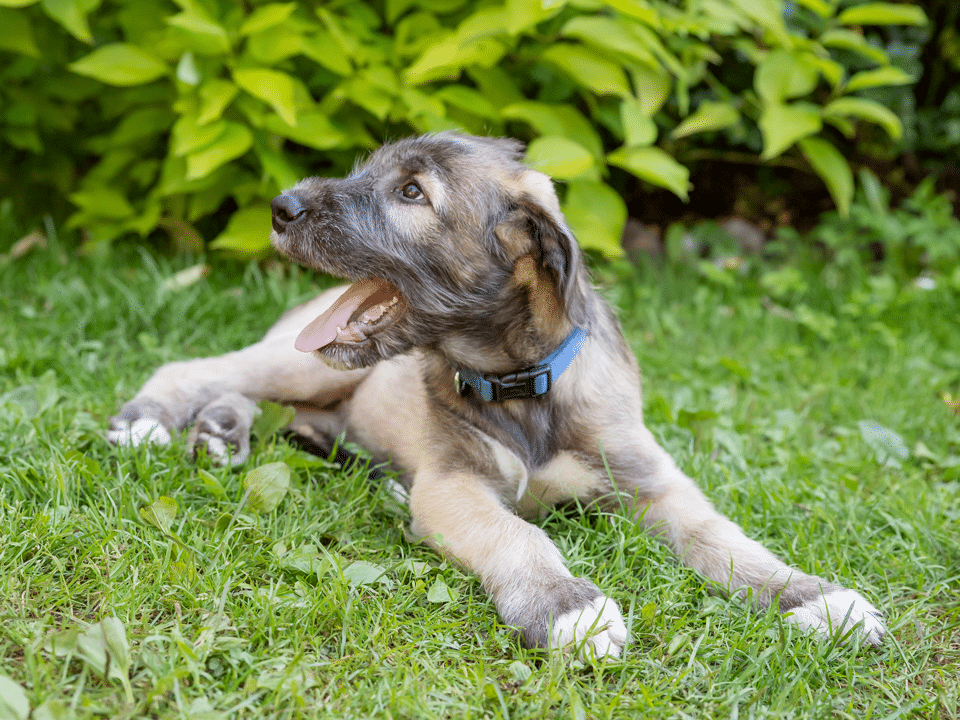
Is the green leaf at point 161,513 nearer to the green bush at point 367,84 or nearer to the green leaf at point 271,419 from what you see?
the green leaf at point 271,419

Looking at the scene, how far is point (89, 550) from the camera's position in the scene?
91.6 inches

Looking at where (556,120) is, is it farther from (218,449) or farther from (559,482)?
(218,449)

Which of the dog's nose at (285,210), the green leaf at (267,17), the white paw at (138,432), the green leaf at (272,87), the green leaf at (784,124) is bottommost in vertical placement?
the white paw at (138,432)

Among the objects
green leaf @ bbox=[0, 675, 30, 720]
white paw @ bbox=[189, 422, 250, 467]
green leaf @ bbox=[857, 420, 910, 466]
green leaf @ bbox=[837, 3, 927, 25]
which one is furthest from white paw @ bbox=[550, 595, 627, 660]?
green leaf @ bbox=[837, 3, 927, 25]

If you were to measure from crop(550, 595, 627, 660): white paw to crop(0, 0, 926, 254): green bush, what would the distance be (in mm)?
2273

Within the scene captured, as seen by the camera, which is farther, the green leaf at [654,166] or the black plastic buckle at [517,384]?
the green leaf at [654,166]

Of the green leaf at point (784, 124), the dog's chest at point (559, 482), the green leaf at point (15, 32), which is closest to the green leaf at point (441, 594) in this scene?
the dog's chest at point (559, 482)

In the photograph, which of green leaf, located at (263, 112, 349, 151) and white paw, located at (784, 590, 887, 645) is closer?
white paw, located at (784, 590, 887, 645)

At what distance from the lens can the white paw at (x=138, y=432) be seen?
2.96m

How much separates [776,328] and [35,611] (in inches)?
169

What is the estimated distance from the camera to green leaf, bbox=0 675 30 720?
5.67ft

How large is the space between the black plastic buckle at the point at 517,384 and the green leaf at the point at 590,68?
2056 millimetres

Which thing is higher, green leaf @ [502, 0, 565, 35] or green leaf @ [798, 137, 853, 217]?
green leaf @ [502, 0, 565, 35]

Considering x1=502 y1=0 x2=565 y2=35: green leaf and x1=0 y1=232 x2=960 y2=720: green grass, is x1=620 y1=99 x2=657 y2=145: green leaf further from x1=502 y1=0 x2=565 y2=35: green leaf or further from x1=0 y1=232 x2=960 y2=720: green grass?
x1=0 y1=232 x2=960 y2=720: green grass
